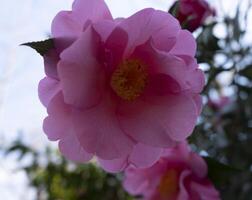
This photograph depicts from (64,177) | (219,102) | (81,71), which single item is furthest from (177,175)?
(64,177)

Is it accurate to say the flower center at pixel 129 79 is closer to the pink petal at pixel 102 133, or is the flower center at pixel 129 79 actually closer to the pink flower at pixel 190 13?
the pink petal at pixel 102 133

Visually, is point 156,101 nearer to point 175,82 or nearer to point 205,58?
point 175,82

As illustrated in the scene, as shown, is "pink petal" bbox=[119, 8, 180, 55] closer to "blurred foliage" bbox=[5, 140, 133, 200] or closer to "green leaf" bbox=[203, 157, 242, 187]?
"green leaf" bbox=[203, 157, 242, 187]

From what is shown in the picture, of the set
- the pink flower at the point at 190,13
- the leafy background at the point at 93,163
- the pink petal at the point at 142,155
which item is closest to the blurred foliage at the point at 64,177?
the leafy background at the point at 93,163

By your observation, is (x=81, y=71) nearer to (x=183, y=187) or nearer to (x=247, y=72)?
(x=183, y=187)

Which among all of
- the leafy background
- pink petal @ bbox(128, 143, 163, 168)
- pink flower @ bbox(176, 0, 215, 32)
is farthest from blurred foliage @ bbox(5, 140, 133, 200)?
pink petal @ bbox(128, 143, 163, 168)
